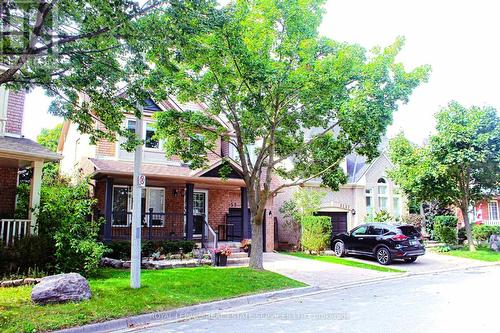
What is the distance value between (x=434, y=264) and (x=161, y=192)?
12871mm

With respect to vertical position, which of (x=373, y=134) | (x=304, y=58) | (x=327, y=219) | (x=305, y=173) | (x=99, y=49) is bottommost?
(x=327, y=219)

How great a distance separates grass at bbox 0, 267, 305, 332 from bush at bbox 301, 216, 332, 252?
7.33 metres

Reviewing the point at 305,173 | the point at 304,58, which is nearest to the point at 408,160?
the point at 305,173

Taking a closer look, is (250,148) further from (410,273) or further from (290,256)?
(410,273)

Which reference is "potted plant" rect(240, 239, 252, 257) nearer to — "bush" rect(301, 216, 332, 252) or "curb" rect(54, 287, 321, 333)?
"bush" rect(301, 216, 332, 252)

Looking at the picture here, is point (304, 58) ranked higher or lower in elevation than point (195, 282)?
higher

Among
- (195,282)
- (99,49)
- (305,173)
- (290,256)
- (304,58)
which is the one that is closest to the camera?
(99,49)

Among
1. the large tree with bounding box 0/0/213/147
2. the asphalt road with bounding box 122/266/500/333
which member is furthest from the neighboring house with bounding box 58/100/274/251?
the asphalt road with bounding box 122/266/500/333

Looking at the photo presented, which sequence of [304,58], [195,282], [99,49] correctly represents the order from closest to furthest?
[99,49]
[195,282]
[304,58]

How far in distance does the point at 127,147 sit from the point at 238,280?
15.7 feet

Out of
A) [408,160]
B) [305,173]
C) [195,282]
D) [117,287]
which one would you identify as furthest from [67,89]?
[408,160]

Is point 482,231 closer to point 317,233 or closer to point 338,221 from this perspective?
point 338,221

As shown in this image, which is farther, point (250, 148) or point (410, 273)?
point (250, 148)

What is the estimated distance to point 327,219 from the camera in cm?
1925
